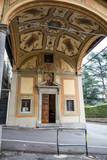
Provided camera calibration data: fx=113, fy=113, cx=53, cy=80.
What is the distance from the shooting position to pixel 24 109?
9.47 m

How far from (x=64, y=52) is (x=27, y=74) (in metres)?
4.11

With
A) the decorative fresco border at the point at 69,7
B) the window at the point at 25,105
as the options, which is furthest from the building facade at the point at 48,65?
the decorative fresco border at the point at 69,7

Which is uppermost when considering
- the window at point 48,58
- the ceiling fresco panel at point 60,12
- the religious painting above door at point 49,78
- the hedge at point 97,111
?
the ceiling fresco panel at point 60,12

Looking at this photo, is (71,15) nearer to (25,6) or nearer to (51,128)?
(25,6)

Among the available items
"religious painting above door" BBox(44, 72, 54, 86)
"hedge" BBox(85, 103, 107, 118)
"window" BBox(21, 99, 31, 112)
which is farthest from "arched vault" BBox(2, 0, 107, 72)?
"hedge" BBox(85, 103, 107, 118)

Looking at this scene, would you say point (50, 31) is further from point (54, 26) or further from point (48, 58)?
point (48, 58)

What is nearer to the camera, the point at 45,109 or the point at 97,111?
the point at 45,109

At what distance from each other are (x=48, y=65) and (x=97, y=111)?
1013cm

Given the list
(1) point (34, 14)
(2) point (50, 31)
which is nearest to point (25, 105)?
(2) point (50, 31)

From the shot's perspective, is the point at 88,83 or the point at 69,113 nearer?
the point at 69,113

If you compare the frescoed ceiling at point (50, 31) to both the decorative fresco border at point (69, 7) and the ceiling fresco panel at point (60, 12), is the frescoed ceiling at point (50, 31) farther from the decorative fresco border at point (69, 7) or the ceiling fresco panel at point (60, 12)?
the decorative fresco border at point (69, 7)

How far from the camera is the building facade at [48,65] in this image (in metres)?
7.83

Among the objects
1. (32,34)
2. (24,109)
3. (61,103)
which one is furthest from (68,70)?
(24,109)

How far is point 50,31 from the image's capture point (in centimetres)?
891
